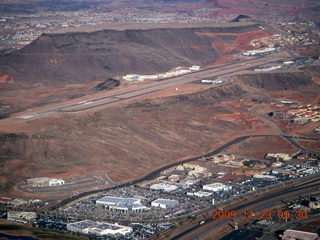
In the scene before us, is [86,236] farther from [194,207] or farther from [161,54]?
[161,54]

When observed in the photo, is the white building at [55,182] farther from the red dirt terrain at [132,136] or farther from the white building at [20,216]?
the white building at [20,216]

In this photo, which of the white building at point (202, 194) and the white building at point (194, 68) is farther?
the white building at point (194, 68)

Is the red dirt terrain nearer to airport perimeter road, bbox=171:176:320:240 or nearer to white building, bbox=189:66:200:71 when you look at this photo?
airport perimeter road, bbox=171:176:320:240

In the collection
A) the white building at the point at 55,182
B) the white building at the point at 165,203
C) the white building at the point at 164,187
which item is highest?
the white building at the point at 55,182

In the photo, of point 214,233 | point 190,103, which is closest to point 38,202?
point 214,233
